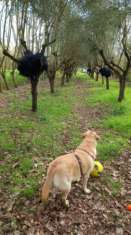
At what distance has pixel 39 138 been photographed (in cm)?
759

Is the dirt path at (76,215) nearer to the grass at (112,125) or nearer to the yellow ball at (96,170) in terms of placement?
the yellow ball at (96,170)

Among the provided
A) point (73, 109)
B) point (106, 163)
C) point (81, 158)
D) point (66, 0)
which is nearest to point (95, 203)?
point (81, 158)

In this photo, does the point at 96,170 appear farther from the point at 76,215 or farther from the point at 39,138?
the point at 39,138

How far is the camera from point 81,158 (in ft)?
14.4

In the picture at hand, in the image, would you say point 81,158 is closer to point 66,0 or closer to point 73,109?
point 73,109

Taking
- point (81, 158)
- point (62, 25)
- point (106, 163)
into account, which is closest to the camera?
point (81, 158)

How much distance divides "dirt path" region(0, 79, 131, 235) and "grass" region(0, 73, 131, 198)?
48 cm

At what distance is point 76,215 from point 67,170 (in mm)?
857

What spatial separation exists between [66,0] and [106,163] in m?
10.7

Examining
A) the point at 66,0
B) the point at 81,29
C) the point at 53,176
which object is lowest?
the point at 53,176

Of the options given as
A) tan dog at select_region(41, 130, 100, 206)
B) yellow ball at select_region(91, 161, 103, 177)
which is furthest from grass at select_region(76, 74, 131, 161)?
tan dog at select_region(41, 130, 100, 206)

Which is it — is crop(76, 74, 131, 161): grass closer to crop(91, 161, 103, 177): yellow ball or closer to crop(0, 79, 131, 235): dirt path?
crop(91, 161, 103, 177): yellow ball

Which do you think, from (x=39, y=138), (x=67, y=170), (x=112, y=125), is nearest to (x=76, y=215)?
(x=67, y=170)

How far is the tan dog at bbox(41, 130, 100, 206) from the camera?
3.88 meters
